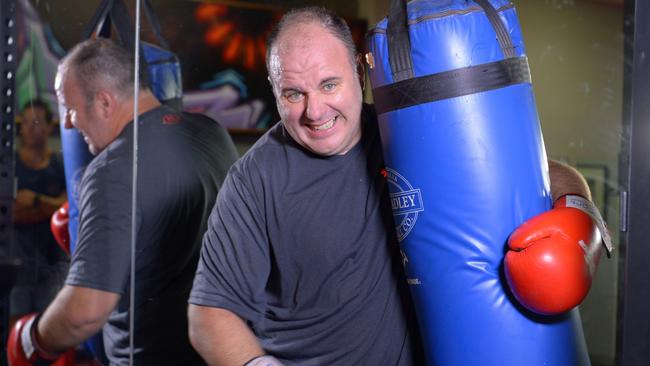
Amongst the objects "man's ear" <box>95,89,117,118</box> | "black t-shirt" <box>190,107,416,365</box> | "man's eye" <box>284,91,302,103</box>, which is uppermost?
"man's ear" <box>95,89,117,118</box>

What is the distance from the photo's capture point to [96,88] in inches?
79.9

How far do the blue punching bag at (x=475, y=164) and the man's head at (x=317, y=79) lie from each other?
0.24 m

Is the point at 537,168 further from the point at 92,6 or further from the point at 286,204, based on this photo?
the point at 92,6

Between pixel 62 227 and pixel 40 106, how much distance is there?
1.17 ft

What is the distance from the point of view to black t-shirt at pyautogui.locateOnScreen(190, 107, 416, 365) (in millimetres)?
1675

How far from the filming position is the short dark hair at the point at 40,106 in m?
2.07

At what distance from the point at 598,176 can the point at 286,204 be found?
729 mm

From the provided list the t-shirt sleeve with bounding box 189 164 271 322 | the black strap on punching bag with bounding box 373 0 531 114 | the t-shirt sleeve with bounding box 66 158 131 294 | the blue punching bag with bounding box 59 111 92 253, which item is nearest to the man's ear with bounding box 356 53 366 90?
the black strap on punching bag with bounding box 373 0 531 114

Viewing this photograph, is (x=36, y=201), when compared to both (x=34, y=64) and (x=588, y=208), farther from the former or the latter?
(x=588, y=208)

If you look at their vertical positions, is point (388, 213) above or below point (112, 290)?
above

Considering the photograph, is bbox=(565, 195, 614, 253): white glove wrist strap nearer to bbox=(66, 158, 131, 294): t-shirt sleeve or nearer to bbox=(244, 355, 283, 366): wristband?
bbox=(244, 355, 283, 366): wristband

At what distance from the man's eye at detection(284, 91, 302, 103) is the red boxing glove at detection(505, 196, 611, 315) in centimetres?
59

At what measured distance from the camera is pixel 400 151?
4.66 ft

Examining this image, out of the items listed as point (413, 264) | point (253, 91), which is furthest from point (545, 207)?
point (253, 91)
